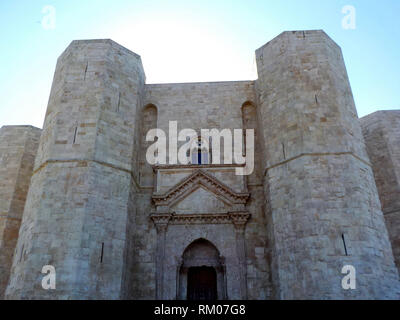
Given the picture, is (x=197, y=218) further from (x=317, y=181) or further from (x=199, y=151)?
(x=317, y=181)

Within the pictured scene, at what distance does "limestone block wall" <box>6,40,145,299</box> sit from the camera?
32.6 ft

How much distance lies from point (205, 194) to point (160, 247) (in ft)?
7.98

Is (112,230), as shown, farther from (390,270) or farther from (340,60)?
(340,60)

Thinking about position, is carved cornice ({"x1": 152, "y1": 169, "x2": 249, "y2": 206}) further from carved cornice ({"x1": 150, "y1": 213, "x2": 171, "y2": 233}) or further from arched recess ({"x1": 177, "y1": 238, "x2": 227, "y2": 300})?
arched recess ({"x1": 177, "y1": 238, "x2": 227, "y2": 300})

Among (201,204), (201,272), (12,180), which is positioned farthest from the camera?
(12,180)

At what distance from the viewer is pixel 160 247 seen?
12.1m

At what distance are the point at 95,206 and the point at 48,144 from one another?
9.44 ft

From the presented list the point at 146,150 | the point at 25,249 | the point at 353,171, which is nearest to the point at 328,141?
the point at 353,171

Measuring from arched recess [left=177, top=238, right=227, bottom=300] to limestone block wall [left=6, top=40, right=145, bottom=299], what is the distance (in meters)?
2.26

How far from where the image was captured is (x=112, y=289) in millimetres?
10258

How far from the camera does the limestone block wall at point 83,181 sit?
9.94m
